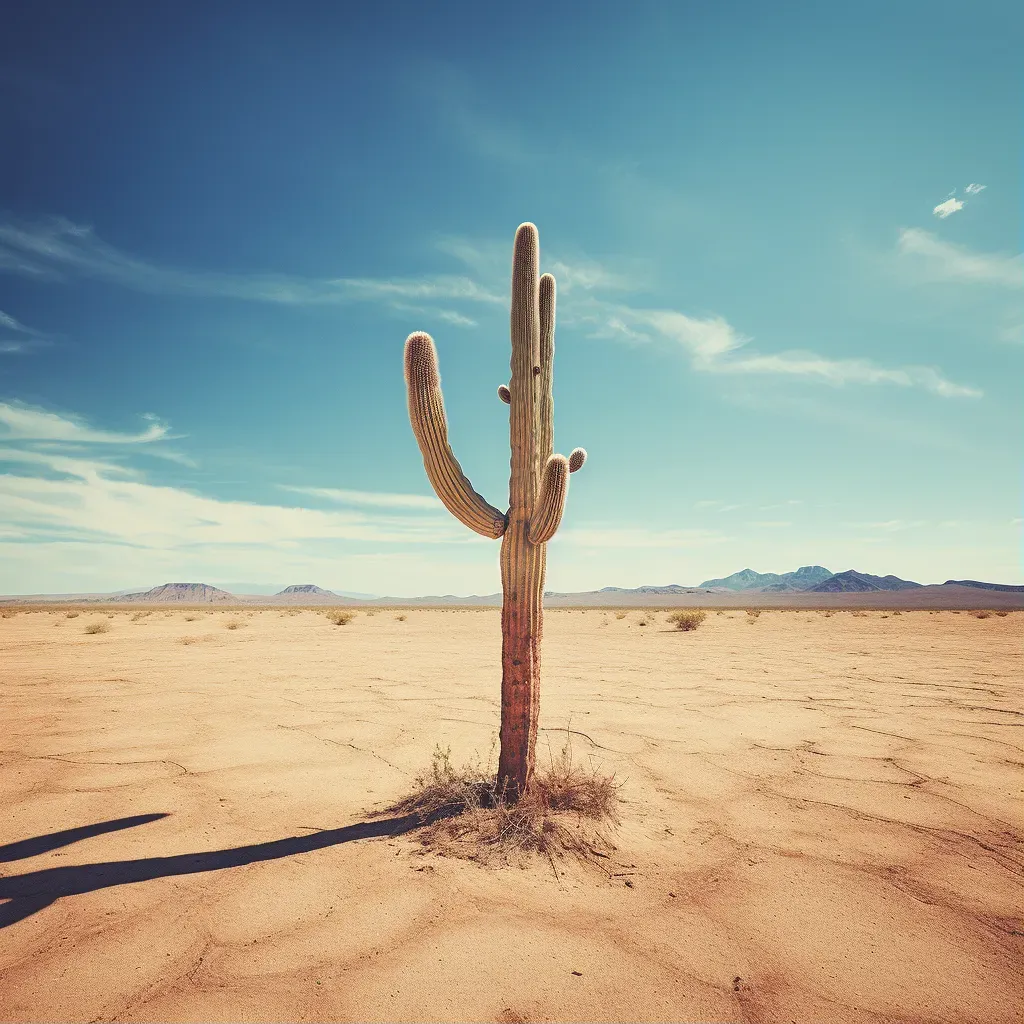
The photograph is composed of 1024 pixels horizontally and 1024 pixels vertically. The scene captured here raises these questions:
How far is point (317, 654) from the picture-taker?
13.3m

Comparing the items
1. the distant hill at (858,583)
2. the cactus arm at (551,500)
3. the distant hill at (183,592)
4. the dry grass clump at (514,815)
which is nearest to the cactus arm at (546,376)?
the cactus arm at (551,500)

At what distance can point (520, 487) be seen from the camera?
13.9 ft

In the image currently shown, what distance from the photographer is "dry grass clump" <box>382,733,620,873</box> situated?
11.7ft

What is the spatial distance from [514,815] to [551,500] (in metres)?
2.15

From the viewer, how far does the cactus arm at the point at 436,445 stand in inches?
169

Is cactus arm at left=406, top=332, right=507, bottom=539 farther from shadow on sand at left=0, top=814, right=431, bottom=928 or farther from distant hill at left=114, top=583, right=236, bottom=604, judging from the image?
distant hill at left=114, top=583, right=236, bottom=604

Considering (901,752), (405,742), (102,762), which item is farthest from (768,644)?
(102,762)

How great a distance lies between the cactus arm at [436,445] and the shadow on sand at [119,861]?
2209 mm

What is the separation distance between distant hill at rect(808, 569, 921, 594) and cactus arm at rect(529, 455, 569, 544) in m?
148

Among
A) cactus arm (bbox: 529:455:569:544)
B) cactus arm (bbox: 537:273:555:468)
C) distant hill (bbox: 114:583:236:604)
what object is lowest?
distant hill (bbox: 114:583:236:604)

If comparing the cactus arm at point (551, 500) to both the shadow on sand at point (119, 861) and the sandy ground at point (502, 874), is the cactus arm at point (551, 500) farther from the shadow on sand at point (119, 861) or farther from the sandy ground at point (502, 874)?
the shadow on sand at point (119, 861)

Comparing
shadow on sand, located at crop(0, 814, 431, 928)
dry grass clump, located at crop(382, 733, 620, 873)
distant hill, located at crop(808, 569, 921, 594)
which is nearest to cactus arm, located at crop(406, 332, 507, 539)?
dry grass clump, located at crop(382, 733, 620, 873)

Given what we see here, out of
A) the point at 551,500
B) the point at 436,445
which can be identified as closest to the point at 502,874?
the point at 551,500

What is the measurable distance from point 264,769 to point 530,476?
3.71 m
